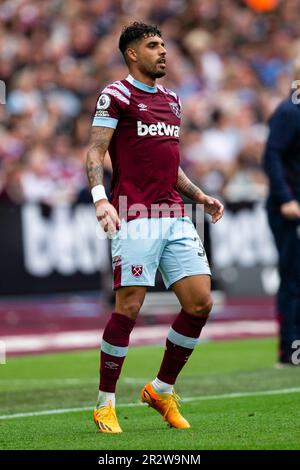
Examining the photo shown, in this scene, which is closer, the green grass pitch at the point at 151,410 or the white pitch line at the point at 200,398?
the green grass pitch at the point at 151,410

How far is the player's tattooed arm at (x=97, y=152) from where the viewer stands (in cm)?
702

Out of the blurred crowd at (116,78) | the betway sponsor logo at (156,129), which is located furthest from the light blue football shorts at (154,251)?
the blurred crowd at (116,78)

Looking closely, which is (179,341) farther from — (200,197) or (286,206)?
(286,206)

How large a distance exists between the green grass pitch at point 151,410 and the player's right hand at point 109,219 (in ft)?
3.78

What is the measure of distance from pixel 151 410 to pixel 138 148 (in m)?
2.04

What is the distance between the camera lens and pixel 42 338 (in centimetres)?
1485

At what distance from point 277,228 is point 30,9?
32.1 feet

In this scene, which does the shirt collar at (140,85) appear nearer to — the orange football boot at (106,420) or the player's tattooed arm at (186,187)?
the player's tattooed arm at (186,187)

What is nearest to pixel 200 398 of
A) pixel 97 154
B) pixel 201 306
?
pixel 201 306

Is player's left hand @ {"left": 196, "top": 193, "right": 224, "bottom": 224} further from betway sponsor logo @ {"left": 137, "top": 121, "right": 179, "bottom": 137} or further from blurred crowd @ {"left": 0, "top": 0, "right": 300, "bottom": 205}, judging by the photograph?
blurred crowd @ {"left": 0, "top": 0, "right": 300, "bottom": 205}

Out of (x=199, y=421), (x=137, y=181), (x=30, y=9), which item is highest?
(x=30, y=9)

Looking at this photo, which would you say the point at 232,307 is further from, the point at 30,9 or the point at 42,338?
the point at 30,9

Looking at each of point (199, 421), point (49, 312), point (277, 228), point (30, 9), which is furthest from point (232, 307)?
point (199, 421)

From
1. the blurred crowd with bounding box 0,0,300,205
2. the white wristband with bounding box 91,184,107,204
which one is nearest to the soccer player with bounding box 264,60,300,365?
the white wristband with bounding box 91,184,107,204
